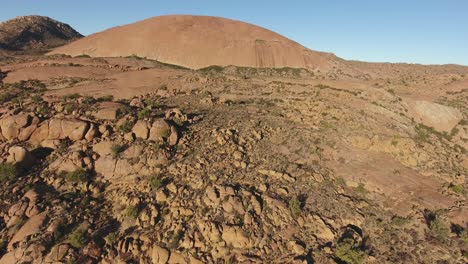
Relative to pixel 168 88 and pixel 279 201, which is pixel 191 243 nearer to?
pixel 279 201

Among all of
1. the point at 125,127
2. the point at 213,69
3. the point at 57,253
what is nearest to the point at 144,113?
the point at 125,127

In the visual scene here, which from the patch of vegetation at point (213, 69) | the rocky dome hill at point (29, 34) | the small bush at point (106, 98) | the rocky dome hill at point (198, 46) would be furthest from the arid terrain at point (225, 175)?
the rocky dome hill at point (29, 34)

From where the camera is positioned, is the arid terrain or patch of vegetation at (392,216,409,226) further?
patch of vegetation at (392,216,409,226)

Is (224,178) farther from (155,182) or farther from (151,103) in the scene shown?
(151,103)

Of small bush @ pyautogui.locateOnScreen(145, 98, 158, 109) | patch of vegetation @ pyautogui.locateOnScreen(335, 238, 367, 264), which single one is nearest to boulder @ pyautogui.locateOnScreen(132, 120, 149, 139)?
small bush @ pyautogui.locateOnScreen(145, 98, 158, 109)

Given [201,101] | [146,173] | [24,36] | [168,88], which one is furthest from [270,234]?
[24,36]

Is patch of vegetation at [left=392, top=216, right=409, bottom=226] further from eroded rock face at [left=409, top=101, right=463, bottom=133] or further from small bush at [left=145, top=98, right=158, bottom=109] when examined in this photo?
small bush at [left=145, top=98, right=158, bottom=109]
